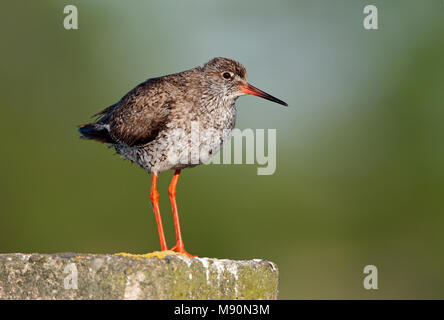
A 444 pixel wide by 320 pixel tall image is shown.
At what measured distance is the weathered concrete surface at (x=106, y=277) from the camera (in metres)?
3.92

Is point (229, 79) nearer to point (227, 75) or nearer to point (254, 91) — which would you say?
point (227, 75)

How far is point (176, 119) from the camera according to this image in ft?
23.1

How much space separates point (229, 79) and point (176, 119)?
3.88 ft

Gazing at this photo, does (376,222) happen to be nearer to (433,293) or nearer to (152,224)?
(433,293)

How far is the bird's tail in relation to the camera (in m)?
8.04

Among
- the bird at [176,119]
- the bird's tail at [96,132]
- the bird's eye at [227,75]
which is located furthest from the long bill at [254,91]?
the bird's tail at [96,132]

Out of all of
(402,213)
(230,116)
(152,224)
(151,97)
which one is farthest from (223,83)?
(402,213)

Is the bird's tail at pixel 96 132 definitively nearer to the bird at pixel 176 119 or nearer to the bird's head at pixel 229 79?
the bird at pixel 176 119

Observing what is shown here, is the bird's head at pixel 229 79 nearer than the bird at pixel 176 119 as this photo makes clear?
No

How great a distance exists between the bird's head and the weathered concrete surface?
12.3ft

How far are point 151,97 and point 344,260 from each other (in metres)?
10.3

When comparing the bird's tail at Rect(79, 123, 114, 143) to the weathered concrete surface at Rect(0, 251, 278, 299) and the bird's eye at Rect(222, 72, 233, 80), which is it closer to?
the bird's eye at Rect(222, 72, 233, 80)

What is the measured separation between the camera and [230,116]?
7.46 meters

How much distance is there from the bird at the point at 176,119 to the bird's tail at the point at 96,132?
0.05 feet
